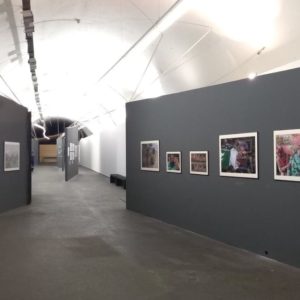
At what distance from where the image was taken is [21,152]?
10.7 m

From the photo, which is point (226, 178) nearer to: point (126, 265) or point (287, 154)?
point (287, 154)

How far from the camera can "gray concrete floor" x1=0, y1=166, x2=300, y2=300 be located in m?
4.11

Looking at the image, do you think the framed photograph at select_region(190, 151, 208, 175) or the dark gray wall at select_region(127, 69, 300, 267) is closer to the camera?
the dark gray wall at select_region(127, 69, 300, 267)

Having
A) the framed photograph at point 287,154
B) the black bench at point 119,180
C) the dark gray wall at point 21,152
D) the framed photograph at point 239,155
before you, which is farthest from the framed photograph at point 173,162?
the black bench at point 119,180

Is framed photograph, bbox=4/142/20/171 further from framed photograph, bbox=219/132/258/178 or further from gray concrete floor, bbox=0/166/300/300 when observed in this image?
framed photograph, bbox=219/132/258/178

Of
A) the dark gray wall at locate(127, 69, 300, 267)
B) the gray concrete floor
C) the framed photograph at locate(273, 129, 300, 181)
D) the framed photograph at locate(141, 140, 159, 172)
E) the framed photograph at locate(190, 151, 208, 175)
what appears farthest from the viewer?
the framed photograph at locate(141, 140, 159, 172)

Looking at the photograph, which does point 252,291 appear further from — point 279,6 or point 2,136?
point 2,136

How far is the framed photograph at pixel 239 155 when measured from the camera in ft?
18.9

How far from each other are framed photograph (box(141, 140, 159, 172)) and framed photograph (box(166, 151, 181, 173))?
50 cm

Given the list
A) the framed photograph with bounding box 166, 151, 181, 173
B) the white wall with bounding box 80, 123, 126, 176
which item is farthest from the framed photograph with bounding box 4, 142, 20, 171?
the white wall with bounding box 80, 123, 126, 176

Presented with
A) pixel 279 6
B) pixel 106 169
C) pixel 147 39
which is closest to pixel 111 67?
pixel 147 39

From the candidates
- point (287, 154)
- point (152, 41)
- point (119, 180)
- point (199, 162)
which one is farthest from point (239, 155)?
point (119, 180)

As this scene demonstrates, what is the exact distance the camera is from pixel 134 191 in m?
9.49

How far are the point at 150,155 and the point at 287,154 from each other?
4088mm
